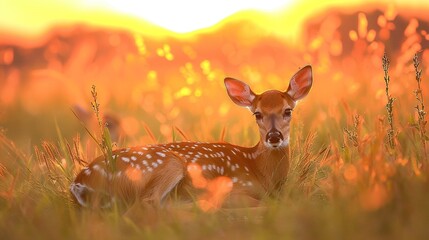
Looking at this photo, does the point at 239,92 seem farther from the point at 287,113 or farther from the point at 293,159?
the point at 293,159

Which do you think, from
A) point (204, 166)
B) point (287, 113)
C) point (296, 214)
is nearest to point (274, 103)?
point (287, 113)

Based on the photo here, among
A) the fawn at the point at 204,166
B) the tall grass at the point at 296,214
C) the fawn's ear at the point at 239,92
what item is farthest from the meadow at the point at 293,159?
the fawn's ear at the point at 239,92

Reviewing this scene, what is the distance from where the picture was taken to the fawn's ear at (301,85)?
5969mm

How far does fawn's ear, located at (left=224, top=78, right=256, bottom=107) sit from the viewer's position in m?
6.09

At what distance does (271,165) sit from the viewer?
5891mm

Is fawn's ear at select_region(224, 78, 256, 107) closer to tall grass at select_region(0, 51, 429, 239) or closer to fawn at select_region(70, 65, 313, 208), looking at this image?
fawn at select_region(70, 65, 313, 208)

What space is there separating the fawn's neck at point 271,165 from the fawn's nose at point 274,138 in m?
0.24

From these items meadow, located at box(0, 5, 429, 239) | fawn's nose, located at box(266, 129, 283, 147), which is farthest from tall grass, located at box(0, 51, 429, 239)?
fawn's nose, located at box(266, 129, 283, 147)

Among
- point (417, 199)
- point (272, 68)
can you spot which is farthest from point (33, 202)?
point (272, 68)

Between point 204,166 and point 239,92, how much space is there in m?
0.89

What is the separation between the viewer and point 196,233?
3.90m

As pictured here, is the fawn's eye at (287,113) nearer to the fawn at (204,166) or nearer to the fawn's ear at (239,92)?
the fawn at (204,166)

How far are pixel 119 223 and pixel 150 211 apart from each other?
0.34 metres

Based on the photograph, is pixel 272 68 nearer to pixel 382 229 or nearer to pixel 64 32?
pixel 382 229
